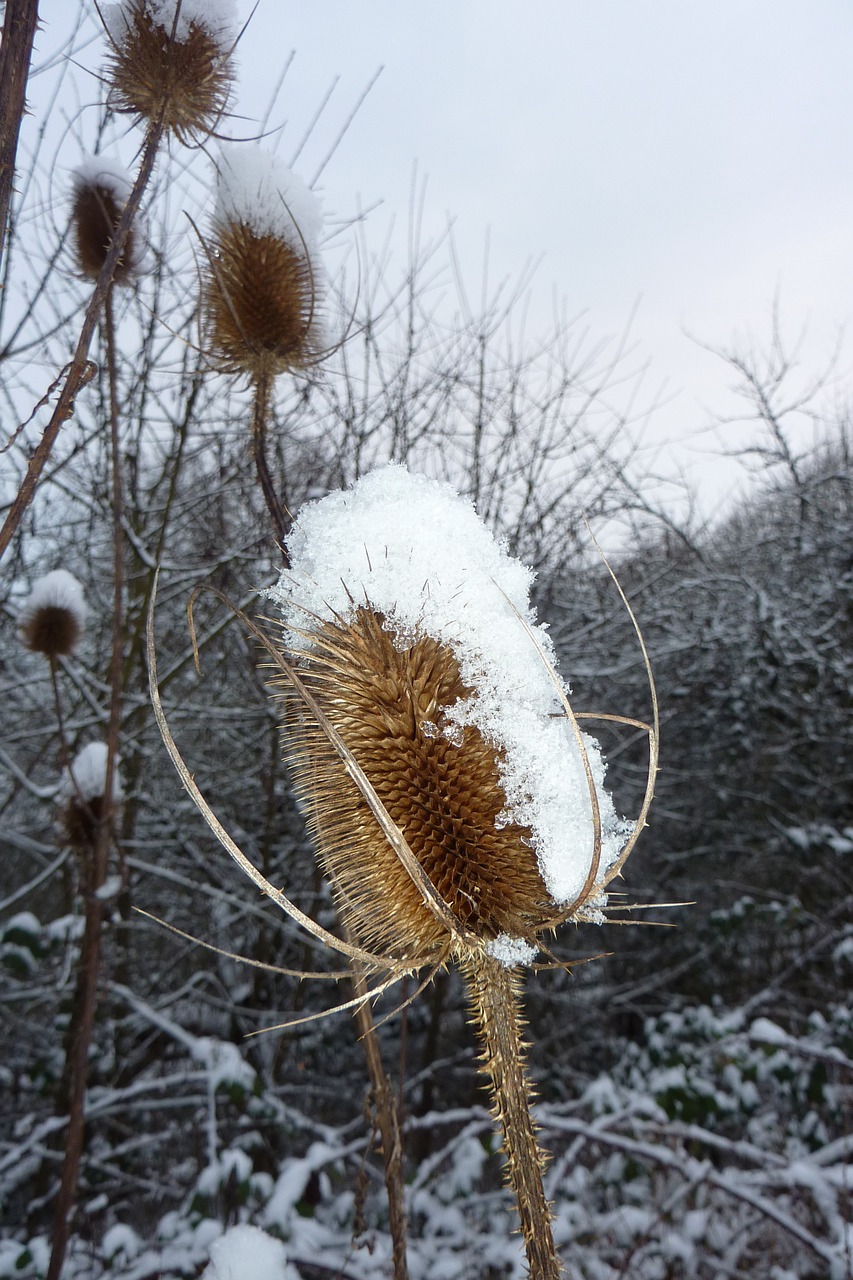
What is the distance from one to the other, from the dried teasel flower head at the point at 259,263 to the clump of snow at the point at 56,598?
4.27 feet

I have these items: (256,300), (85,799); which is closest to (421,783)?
(256,300)

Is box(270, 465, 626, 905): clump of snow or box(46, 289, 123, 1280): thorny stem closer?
box(270, 465, 626, 905): clump of snow

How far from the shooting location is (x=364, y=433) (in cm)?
462

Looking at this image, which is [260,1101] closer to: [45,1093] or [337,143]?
[45,1093]

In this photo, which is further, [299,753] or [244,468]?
[244,468]

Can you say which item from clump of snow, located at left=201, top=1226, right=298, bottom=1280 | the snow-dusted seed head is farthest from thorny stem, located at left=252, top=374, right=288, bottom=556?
the snow-dusted seed head

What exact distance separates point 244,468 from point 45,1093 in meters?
3.36

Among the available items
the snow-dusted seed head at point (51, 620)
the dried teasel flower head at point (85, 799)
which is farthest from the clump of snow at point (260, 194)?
the dried teasel flower head at point (85, 799)

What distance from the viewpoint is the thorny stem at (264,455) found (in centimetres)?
→ 121

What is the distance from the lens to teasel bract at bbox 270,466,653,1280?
827 millimetres

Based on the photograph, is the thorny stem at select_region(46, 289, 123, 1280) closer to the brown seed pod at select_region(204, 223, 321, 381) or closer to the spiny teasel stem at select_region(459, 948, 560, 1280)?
the brown seed pod at select_region(204, 223, 321, 381)

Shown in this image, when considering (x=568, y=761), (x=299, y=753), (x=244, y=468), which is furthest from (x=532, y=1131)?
(x=244, y=468)

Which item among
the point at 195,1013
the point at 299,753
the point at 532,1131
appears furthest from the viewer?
the point at 195,1013

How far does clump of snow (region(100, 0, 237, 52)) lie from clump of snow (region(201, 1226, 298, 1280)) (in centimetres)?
203
